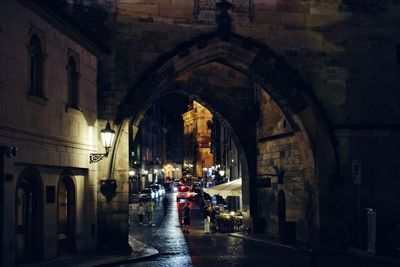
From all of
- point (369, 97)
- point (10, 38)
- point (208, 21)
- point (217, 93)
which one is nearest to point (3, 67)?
point (10, 38)

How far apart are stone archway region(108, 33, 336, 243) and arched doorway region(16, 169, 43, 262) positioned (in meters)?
5.39

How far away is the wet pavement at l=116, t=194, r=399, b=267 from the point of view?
16484 millimetres

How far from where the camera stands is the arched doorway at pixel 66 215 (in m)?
16.8

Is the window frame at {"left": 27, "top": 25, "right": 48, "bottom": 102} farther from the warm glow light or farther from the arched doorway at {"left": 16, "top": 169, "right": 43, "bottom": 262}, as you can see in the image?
the warm glow light

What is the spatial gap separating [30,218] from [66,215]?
2.34 m

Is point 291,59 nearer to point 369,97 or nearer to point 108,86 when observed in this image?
point 369,97

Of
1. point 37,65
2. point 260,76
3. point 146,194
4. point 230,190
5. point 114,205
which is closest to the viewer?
point 37,65

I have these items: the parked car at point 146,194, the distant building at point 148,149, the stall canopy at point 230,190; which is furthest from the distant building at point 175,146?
the stall canopy at point 230,190

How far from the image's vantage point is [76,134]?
57.4 feet

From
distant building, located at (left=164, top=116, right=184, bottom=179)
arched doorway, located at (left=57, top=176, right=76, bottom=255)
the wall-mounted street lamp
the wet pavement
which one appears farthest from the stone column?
distant building, located at (left=164, top=116, right=184, bottom=179)

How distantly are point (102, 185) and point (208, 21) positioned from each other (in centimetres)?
669

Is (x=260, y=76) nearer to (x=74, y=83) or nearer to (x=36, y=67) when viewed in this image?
(x=74, y=83)

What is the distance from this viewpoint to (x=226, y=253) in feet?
62.7

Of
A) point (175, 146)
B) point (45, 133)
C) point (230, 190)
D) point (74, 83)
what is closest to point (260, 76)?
point (74, 83)
